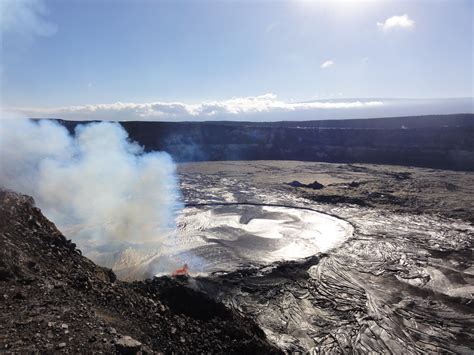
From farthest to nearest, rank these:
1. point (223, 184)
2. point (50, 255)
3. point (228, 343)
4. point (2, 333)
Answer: point (223, 184) < point (50, 255) < point (228, 343) < point (2, 333)

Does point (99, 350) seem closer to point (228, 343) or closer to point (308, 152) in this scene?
point (228, 343)

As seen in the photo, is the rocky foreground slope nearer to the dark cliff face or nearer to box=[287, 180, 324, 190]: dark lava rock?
box=[287, 180, 324, 190]: dark lava rock

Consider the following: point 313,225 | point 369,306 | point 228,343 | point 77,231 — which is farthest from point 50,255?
point 313,225

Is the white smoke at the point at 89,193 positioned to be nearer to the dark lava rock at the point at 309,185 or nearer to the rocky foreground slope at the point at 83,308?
the rocky foreground slope at the point at 83,308

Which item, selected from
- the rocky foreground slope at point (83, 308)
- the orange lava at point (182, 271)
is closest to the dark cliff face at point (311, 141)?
the orange lava at point (182, 271)

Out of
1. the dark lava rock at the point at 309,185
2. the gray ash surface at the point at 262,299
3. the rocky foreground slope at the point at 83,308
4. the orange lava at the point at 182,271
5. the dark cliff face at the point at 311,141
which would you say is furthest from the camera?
the dark cliff face at the point at 311,141

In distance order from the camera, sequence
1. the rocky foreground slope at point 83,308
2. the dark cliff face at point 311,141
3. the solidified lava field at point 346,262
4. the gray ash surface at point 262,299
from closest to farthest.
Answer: the rocky foreground slope at point 83,308, the gray ash surface at point 262,299, the solidified lava field at point 346,262, the dark cliff face at point 311,141
